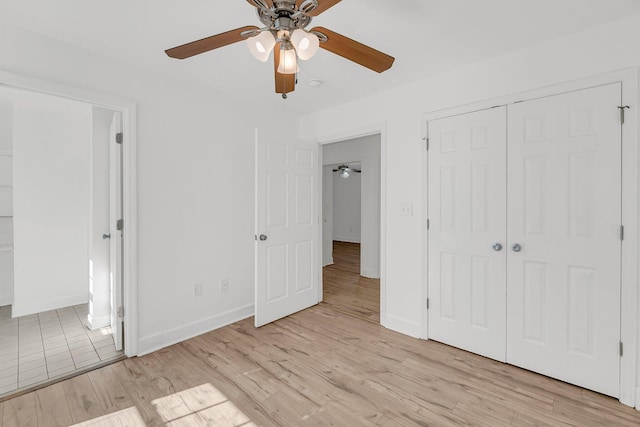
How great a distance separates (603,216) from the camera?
1.96 metres

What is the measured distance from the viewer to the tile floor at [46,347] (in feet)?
7.26

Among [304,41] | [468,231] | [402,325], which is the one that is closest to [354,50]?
[304,41]

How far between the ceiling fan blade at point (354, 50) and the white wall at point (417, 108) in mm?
1230

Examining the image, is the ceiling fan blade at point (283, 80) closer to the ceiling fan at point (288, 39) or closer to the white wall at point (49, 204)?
the ceiling fan at point (288, 39)

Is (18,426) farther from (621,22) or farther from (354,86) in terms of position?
(621,22)

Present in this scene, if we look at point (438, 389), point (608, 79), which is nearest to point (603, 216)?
point (608, 79)

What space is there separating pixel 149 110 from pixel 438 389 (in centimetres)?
Result: 316

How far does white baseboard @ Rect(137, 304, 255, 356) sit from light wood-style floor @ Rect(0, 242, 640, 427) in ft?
0.31

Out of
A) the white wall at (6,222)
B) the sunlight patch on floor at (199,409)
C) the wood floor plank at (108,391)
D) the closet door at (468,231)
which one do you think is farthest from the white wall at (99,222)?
the closet door at (468,231)

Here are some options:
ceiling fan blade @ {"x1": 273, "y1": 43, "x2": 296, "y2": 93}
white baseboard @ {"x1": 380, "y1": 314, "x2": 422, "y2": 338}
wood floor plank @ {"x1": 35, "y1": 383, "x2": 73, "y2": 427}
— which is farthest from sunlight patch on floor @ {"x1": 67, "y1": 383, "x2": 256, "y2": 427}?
ceiling fan blade @ {"x1": 273, "y1": 43, "x2": 296, "y2": 93}

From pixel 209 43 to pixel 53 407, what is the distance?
2.39 meters

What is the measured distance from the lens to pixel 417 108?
282cm

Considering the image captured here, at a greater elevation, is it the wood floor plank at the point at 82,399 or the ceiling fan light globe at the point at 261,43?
the ceiling fan light globe at the point at 261,43

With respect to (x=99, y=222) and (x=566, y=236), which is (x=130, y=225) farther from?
(x=566, y=236)
